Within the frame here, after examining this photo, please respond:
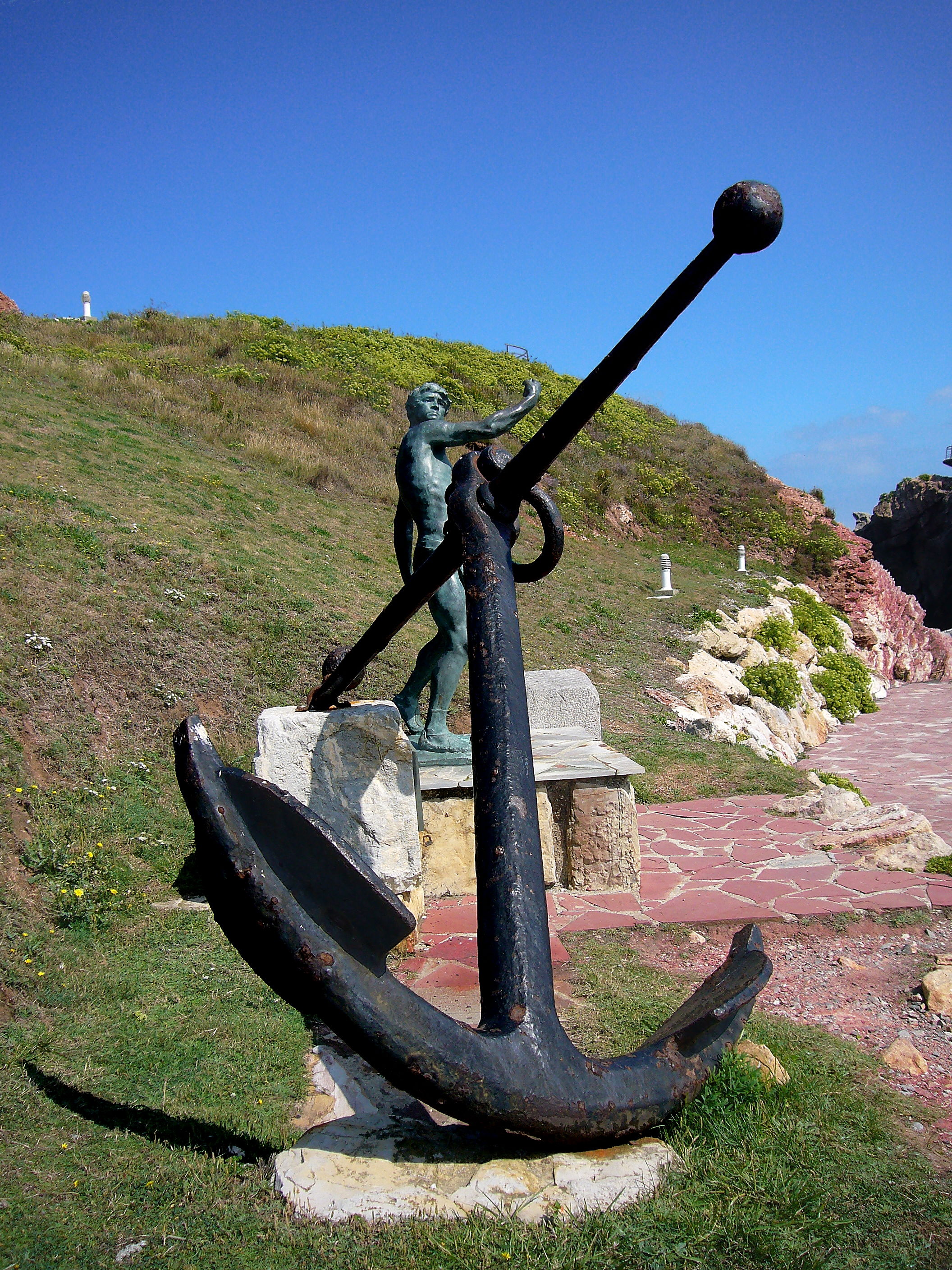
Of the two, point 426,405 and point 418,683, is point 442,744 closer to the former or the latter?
→ point 418,683

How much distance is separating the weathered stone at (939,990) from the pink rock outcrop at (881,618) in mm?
17017

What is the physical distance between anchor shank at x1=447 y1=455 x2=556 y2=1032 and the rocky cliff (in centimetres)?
4025

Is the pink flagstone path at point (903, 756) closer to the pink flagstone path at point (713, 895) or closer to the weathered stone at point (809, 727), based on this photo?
the weathered stone at point (809, 727)

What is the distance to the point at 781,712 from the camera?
11375 millimetres

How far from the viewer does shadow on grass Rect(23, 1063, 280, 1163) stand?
2031 mm

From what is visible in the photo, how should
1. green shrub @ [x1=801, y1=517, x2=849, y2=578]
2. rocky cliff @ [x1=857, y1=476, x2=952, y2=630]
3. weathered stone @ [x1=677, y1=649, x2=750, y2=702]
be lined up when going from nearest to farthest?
weathered stone @ [x1=677, y1=649, x2=750, y2=702] → green shrub @ [x1=801, y1=517, x2=849, y2=578] → rocky cliff @ [x1=857, y1=476, x2=952, y2=630]

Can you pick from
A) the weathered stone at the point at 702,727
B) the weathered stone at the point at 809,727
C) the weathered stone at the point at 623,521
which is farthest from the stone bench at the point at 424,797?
the weathered stone at the point at 623,521

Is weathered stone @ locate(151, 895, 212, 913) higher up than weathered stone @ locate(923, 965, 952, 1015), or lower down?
lower down

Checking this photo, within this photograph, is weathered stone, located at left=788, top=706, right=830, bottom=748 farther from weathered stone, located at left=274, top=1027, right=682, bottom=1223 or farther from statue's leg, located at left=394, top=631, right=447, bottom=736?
weathered stone, located at left=274, top=1027, right=682, bottom=1223

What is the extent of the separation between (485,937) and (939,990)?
2.28 metres

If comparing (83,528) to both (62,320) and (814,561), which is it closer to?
(62,320)

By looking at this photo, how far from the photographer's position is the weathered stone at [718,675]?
1119 cm

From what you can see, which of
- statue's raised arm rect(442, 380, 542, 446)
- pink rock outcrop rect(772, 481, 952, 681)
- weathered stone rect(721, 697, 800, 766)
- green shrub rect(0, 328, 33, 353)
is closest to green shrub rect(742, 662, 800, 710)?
weathered stone rect(721, 697, 800, 766)

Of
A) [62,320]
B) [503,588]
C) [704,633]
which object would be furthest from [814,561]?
[503,588]
